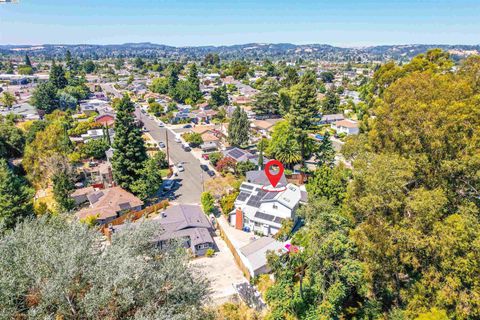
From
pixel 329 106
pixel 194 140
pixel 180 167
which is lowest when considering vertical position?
pixel 180 167

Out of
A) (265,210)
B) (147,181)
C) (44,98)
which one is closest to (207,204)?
(265,210)

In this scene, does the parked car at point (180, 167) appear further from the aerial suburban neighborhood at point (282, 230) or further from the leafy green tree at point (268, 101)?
the leafy green tree at point (268, 101)

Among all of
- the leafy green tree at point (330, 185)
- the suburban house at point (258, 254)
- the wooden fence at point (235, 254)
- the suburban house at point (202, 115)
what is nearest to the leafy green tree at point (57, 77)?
the suburban house at point (202, 115)

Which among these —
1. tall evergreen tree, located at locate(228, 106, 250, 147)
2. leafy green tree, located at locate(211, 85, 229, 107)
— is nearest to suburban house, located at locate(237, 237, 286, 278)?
tall evergreen tree, located at locate(228, 106, 250, 147)

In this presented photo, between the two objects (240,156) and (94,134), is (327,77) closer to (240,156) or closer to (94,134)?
(240,156)

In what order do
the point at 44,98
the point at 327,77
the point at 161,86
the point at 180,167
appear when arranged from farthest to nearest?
the point at 327,77
the point at 161,86
the point at 44,98
the point at 180,167

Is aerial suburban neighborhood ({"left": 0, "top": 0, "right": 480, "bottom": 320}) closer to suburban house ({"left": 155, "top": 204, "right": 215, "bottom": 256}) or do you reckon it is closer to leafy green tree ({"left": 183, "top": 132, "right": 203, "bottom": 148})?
suburban house ({"left": 155, "top": 204, "right": 215, "bottom": 256})
